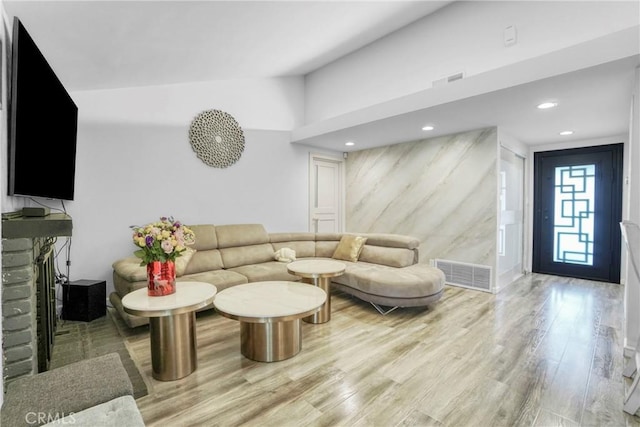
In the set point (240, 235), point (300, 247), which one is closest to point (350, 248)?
point (300, 247)

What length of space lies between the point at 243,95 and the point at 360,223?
3.01m

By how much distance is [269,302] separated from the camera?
220 cm

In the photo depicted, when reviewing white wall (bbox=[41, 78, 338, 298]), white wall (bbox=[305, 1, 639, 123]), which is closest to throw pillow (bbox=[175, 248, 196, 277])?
white wall (bbox=[41, 78, 338, 298])

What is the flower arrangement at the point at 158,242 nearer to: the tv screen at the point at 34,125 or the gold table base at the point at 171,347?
the gold table base at the point at 171,347

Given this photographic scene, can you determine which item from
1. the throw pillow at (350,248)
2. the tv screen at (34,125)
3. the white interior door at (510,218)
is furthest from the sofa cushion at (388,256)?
the tv screen at (34,125)

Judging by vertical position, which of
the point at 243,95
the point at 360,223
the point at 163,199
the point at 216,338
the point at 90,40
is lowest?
the point at 216,338

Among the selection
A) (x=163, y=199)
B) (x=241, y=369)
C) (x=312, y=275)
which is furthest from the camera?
(x=163, y=199)

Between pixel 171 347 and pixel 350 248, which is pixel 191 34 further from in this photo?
pixel 350 248

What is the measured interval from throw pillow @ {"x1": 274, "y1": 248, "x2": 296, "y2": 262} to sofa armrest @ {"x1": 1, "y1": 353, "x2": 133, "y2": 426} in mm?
2878

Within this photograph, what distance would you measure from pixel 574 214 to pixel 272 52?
5226 mm

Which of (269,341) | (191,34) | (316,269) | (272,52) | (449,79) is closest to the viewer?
(269,341)

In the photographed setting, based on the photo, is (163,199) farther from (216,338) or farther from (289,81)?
(289,81)

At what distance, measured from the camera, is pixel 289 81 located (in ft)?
16.6

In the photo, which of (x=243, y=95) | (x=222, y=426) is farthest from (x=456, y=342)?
(x=243, y=95)
